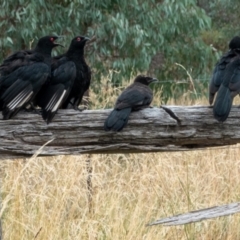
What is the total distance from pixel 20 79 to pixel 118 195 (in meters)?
1.44

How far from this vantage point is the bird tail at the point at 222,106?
3.86 metres

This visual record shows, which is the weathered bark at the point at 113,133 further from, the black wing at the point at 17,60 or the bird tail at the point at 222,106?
the black wing at the point at 17,60

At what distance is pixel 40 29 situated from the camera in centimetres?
938

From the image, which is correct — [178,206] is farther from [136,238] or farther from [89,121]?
[89,121]

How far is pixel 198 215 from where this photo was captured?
11.5ft

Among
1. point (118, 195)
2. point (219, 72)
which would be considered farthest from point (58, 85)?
point (118, 195)

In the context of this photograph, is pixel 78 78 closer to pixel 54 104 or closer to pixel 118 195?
pixel 54 104

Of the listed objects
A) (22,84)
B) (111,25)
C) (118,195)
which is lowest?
(111,25)

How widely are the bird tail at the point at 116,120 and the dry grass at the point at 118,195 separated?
2.40 ft

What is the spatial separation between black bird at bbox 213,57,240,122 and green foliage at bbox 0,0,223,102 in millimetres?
4605

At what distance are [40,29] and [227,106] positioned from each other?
5.77m

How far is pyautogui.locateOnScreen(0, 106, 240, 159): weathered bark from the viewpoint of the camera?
3.75 m

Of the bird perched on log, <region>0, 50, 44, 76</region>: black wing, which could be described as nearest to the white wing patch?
the bird perched on log

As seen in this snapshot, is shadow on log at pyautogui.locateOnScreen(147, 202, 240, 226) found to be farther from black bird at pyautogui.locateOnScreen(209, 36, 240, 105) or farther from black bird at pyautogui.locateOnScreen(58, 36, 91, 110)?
black bird at pyautogui.locateOnScreen(58, 36, 91, 110)
